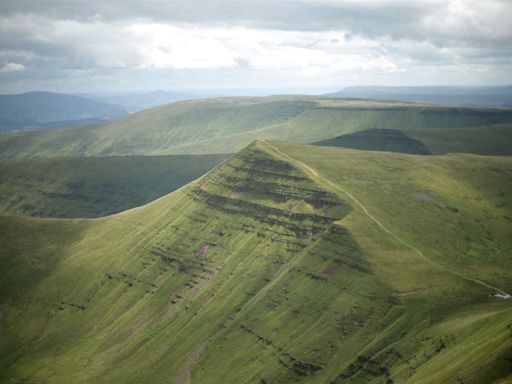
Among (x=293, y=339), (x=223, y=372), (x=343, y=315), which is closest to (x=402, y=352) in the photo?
(x=343, y=315)

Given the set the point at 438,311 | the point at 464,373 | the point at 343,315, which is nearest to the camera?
the point at 464,373

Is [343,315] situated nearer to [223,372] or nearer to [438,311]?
[438,311]

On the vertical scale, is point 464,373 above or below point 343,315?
above

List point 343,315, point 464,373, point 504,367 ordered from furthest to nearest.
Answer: point 343,315, point 464,373, point 504,367

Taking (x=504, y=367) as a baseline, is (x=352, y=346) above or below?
below

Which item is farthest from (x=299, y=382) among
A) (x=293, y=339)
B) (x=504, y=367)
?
(x=504, y=367)

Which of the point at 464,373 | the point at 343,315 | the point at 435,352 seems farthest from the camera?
the point at 343,315

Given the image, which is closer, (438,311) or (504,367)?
(504,367)

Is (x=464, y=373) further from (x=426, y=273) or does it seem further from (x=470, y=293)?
(x=426, y=273)

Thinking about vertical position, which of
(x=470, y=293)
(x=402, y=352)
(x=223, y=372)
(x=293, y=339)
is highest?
(x=470, y=293)
